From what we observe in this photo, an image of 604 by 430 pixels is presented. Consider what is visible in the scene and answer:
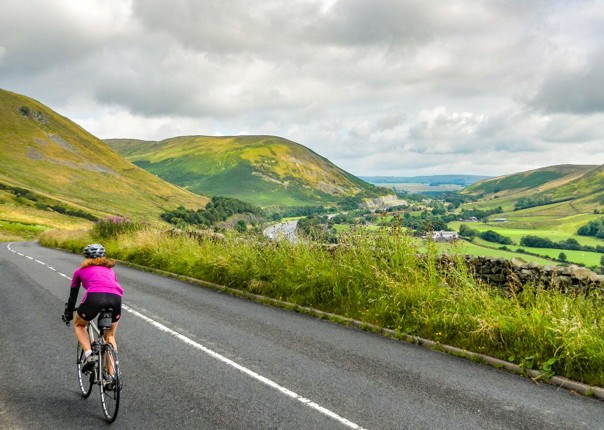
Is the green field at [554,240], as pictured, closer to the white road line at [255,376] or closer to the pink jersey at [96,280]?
the white road line at [255,376]

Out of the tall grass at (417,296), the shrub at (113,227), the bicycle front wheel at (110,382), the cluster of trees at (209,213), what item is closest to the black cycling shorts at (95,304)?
the bicycle front wheel at (110,382)

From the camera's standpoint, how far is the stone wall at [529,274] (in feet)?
30.6

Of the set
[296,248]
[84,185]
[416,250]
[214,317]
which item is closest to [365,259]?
[416,250]

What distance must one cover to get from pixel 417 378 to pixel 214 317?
18.7ft

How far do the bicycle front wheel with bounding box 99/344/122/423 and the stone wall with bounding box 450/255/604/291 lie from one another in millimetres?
8015

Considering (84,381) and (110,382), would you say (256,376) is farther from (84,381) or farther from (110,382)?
(84,381)

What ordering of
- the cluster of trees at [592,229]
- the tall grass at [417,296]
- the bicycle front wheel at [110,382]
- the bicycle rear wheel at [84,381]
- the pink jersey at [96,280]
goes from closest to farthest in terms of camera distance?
the bicycle front wheel at [110,382], the pink jersey at [96,280], the bicycle rear wheel at [84,381], the tall grass at [417,296], the cluster of trees at [592,229]

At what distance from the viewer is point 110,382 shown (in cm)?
570

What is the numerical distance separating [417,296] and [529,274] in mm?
2707

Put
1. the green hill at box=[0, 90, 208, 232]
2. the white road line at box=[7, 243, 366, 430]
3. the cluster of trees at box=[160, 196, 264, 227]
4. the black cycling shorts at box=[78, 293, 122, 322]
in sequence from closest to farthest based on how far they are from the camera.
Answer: the white road line at box=[7, 243, 366, 430], the black cycling shorts at box=[78, 293, 122, 322], the green hill at box=[0, 90, 208, 232], the cluster of trees at box=[160, 196, 264, 227]

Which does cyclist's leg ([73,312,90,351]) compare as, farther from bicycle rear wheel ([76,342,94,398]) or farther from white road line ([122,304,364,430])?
white road line ([122,304,364,430])

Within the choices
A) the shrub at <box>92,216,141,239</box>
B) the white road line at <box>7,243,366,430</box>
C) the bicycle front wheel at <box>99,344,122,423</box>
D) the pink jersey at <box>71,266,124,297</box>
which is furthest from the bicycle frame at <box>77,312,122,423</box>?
the shrub at <box>92,216,141,239</box>

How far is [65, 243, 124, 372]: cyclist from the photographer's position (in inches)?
237

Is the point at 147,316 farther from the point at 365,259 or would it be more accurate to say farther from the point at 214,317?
the point at 365,259
